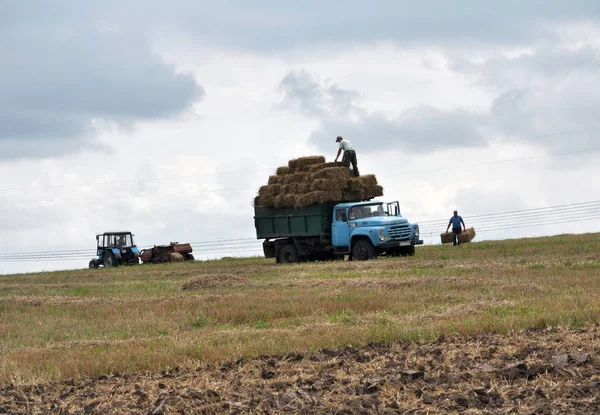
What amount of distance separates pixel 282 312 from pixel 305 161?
695 inches

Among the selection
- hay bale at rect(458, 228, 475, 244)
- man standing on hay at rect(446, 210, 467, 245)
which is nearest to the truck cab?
man standing on hay at rect(446, 210, 467, 245)

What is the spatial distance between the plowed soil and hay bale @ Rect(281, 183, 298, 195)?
853 inches

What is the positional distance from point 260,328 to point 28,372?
15.4ft

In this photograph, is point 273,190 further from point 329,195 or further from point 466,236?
point 466,236

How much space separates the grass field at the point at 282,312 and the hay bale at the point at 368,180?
6224 mm

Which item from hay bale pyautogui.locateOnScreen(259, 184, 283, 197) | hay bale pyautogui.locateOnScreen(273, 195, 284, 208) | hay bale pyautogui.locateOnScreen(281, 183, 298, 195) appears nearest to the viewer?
hay bale pyautogui.locateOnScreen(281, 183, 298, 195)

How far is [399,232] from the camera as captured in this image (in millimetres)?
30625

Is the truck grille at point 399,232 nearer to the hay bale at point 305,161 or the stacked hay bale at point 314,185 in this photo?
the stacked hay bale at point 314,185

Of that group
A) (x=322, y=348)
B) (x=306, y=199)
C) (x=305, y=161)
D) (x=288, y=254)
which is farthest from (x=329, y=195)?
(x=322, y=348)

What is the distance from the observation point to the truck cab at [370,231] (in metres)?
30.4

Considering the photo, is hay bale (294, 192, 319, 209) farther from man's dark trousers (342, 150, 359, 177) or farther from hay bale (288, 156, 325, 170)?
man's dark trousers (342, 150, 359, 177)

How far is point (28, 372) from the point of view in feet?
35.3

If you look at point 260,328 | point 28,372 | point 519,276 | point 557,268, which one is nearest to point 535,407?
point 28,372

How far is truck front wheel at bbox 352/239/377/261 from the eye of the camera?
3048 cm
